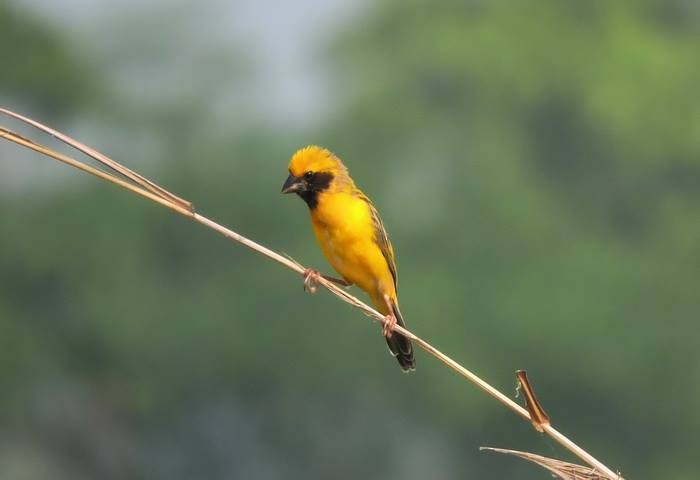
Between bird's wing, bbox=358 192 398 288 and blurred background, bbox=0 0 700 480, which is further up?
blurred background, bbox=0 0 700 480

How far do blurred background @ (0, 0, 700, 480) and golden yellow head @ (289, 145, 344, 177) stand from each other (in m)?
36.4

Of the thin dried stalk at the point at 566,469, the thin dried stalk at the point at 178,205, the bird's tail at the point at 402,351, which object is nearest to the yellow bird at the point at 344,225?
the bird's tail at the point at 402,351

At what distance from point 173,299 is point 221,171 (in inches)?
178

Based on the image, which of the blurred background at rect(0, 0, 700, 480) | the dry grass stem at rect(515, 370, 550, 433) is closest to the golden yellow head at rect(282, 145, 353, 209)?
the dry grass stem at rect(515, 370, 550, 433)

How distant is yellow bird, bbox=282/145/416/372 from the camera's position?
6988 millimetres

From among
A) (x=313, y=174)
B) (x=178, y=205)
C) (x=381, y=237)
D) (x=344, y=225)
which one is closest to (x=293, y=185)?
(x=313, y=174)

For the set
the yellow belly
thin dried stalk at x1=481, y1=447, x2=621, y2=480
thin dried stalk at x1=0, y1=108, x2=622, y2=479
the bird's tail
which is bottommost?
thin dried stalk at x1=481, y1=447, x2=621, y2=480

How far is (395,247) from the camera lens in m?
53.1

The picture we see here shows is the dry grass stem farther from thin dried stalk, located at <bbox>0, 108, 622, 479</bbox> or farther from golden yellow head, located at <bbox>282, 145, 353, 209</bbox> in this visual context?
golden yellow head, located at <bbox>282, 145, 353, 209</bbox>

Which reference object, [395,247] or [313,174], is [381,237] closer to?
[313,174]

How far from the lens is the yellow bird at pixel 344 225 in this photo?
275 inches

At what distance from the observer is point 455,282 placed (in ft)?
175

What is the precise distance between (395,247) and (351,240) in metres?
46.1

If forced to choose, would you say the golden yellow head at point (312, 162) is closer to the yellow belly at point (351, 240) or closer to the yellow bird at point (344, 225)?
the yellow bird at point (344, 225)
